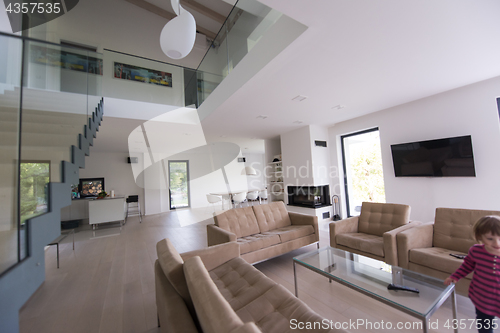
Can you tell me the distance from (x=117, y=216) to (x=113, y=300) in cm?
460

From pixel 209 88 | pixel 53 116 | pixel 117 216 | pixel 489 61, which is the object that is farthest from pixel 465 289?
pixel 117 216

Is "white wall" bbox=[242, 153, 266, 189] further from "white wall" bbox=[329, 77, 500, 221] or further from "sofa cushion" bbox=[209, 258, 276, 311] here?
"sofa cushion" bbox=[209, 258, 276, 311]

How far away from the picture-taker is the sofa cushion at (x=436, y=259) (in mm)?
1943

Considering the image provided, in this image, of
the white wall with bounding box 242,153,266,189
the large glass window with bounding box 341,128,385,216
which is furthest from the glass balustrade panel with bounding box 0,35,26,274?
the white wall with bounding box 242,153,266,189

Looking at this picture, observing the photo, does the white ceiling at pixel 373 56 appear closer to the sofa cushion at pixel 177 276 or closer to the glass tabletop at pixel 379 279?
the sofa cushion at pixel 177 276

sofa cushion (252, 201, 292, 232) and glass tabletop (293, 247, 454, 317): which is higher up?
sofa cushion (252, 201, 292, 232)

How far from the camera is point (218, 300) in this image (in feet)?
2.92

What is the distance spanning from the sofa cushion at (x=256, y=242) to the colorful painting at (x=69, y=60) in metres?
3.62

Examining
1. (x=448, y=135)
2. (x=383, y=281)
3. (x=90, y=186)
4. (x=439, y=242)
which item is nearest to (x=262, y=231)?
(x=383, y=281)

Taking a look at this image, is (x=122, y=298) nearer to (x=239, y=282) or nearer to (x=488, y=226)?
(x=239, y=282)

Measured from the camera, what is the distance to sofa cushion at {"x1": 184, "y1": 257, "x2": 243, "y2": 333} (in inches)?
29.4

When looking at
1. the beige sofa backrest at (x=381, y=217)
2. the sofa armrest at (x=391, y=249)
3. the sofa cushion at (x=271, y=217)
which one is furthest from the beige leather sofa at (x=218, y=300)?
the beige sofa backrest at (x=381, y=217)

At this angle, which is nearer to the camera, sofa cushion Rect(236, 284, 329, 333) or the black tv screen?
sofa cushion Rect(236, 284, 329, 333)

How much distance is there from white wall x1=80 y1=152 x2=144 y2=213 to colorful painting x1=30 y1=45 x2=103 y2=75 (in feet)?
16.0
